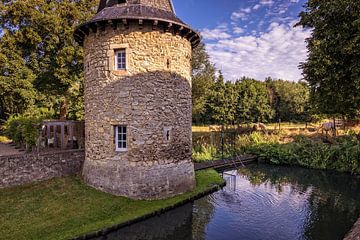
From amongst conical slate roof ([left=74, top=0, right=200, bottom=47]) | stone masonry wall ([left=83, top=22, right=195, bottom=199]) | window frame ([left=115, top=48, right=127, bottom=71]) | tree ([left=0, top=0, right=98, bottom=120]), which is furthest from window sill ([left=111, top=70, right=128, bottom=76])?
tree ([left=0, top=0, right=98, bottom=120])

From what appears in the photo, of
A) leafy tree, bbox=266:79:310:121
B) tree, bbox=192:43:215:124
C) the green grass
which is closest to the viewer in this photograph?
the green grass

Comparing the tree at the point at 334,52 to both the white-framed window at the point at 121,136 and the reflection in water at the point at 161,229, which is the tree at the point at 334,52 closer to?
the reflection in water at the point at 161,229

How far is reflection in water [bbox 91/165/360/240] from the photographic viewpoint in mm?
8992

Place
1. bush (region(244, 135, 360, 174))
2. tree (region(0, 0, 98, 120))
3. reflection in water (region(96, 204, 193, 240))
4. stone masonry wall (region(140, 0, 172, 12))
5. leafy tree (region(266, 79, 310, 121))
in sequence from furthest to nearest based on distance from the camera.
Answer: leafy tree (region(266, 79, 310, 121)), bush (region(244, 135, 360, 174)), tree (region(0, 0, 98, 120)), stone masonry wall (region(140, 0, 172, 12)), reflection in water (region(96, 204, 193, 240))

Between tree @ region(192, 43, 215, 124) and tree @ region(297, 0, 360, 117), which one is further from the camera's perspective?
tree @ region(192, 43, 215, 124)

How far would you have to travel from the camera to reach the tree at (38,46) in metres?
18.3

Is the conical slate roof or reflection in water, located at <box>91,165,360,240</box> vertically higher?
the conical slate roof

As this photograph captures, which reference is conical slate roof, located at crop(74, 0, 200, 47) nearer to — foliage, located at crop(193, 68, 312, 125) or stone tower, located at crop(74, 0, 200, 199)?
stone tower, located at crop(74, 0, 200, 199)

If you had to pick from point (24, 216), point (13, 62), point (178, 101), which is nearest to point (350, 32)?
point (178, 101)

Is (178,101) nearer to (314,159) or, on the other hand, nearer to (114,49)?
(114,49)

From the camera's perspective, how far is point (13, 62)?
1833 cm

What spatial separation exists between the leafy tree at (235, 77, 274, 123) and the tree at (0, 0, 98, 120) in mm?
31703

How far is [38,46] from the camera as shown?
19.7m

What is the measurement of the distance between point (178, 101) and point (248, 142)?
14.7 metres
